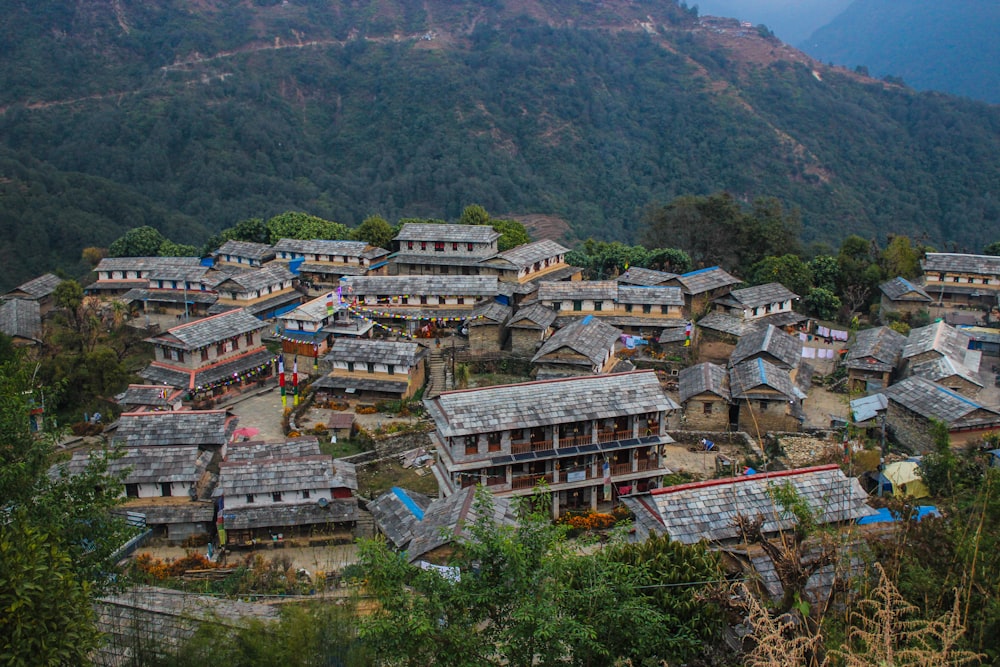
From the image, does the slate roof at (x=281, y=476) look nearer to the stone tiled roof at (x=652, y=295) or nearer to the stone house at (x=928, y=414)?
the stone tiled roof at (x=652, y=295)

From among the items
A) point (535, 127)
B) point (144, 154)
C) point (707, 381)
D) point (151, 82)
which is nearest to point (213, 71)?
point (151, 82)

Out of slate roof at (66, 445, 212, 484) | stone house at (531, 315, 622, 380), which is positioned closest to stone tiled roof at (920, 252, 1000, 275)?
stone house at (531, 315, 622, 380)

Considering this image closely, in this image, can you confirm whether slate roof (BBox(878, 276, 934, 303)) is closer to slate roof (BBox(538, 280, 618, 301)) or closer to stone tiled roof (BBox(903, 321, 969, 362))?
stone tiled roof (BBox(903, 321, 969, 362))

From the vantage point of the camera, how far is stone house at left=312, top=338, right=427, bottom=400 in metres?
38.3

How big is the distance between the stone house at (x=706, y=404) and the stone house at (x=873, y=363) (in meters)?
7.94

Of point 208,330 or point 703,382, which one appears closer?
point 703,382

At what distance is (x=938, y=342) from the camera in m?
38.6

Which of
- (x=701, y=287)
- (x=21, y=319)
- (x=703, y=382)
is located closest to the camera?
(x=703, y=382)

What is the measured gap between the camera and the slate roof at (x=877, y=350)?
38500mm

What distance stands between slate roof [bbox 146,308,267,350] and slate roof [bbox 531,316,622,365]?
15.5m

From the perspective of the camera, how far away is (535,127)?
4692 inches

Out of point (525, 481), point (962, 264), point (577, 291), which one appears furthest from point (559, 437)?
point (962, 264)

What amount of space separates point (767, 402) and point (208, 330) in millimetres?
27479

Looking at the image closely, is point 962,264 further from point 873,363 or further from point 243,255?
point 243,255
